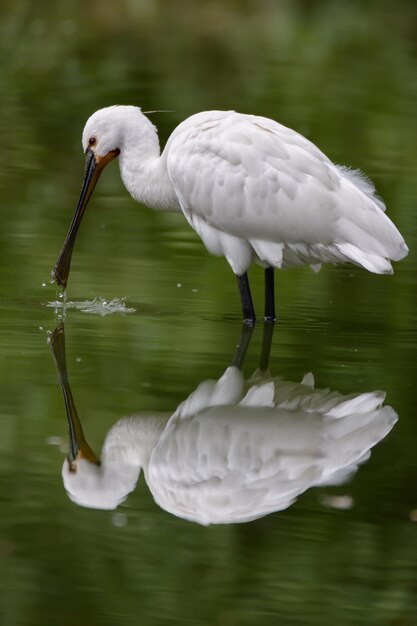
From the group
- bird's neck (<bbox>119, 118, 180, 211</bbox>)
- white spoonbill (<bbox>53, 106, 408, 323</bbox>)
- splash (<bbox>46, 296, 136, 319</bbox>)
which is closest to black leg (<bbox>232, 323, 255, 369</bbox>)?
white spoonbill (<bbox>53, 106, 408, 323</bbox>)

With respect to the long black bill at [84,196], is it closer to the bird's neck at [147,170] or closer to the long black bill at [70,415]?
the bird's neck at [147,170]

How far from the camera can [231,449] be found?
23.7 ft

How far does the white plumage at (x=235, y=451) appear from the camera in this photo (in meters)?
6.62

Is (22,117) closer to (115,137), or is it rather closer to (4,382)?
(115,137)

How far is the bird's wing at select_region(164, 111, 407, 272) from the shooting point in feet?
33.1

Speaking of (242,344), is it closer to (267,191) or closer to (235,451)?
(267,191)

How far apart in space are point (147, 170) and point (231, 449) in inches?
166

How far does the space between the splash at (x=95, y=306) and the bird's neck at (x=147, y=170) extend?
740 mm

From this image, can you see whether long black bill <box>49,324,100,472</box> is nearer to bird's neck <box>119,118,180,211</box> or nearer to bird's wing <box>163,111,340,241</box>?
bird's wing <box>163,111,340,241</box>

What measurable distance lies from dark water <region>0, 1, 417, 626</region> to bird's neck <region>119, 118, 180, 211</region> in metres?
0.71

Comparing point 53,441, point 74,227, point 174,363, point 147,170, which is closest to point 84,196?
point 74,227

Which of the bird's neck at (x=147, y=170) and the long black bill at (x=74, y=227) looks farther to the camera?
the long black bill at (x=74, y=227)

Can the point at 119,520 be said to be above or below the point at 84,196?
above

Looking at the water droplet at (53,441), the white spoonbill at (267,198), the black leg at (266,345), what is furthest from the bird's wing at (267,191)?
the water droplet at (53,441)
